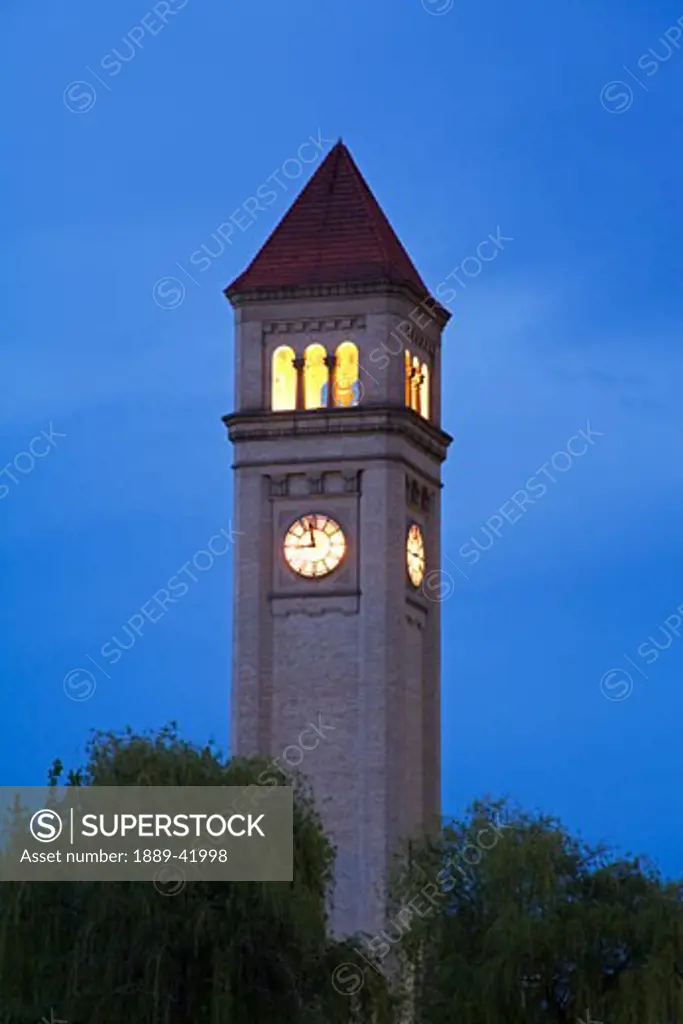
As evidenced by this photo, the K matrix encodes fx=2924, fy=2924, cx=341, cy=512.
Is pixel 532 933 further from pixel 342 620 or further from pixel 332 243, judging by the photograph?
pixel 332 243

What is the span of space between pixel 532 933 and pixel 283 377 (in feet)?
104

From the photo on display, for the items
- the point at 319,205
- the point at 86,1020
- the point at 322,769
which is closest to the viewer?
the point at 86,1020

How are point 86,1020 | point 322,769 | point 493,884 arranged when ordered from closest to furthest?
point 86,1020 < point 493,884 < point 322,769

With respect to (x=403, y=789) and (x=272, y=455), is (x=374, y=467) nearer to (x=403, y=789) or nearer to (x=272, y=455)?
(x=272, y=455)

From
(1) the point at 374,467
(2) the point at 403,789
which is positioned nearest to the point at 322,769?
(2) the point at 403,789

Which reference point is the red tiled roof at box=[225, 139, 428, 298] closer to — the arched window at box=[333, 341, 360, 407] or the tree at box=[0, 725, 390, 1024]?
the arched window at box=[333, 341, 360, 407]

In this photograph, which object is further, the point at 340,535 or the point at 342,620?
the point at 340,535

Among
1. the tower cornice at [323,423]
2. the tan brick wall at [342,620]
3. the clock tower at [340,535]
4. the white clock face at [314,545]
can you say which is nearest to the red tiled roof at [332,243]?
the clock tower at [340,535]

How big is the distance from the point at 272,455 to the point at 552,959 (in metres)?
29.8

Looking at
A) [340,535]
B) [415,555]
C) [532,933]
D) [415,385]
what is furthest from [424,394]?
[532,933]

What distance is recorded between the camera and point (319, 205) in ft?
317

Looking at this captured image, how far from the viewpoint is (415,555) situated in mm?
93812

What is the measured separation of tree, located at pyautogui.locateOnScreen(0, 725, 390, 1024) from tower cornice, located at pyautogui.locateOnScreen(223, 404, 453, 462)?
92.2 ft

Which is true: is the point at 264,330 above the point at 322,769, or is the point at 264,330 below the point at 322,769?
above
